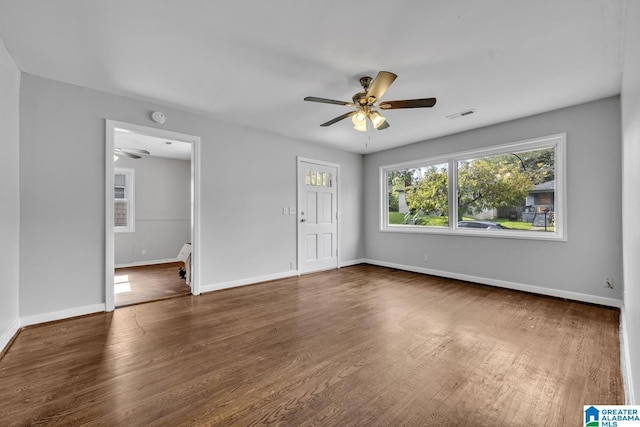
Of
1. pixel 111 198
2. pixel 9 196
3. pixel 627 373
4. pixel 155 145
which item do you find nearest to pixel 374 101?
pixel 627 373

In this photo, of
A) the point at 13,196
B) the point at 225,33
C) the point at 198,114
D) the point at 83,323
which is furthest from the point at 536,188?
the point at 13,196

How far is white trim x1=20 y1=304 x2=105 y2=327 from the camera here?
282cm

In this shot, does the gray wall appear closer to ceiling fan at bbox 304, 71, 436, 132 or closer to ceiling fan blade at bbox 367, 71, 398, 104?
ceiling fan at bbox 304, 71, 436, 132

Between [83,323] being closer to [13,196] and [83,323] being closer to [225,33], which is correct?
[13,196]

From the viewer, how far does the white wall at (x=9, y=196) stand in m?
2.32

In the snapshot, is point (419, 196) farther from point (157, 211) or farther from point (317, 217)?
point (157, 211)

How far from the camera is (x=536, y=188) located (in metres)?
3.97

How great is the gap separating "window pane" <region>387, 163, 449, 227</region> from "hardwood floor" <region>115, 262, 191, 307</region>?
4147mm

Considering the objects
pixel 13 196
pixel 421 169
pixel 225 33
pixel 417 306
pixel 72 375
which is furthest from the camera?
pixel 421 169

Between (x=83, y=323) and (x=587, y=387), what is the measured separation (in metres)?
4.28

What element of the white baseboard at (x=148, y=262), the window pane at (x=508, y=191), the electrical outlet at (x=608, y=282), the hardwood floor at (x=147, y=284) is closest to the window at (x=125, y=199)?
the white baseboard at (x=148, y=262)

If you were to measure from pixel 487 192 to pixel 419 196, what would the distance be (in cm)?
123

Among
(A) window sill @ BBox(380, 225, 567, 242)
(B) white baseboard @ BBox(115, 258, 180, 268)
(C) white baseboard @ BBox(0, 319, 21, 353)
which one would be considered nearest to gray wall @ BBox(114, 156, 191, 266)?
(B) white baseboard @ BBox(115, 258, 180, 268)

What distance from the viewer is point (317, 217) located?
18.1 feet
